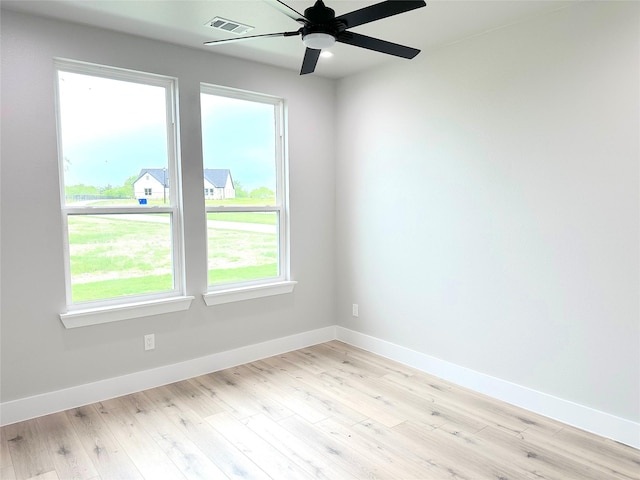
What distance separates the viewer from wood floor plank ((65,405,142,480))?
229 cm

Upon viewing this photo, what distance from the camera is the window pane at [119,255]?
3.08 m

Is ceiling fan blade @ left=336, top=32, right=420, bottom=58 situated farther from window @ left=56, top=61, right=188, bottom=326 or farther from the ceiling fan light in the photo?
window @ left=56, top=61, right=188, bottom=326

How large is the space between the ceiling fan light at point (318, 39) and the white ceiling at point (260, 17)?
24.1 inches

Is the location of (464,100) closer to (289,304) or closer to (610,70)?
(610,70)

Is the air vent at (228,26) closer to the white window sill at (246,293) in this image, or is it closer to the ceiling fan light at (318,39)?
the ceiling fan light at (318,39)

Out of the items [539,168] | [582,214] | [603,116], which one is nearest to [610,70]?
[603,116]

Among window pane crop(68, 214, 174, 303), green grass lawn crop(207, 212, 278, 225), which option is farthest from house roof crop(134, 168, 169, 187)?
green grass lawn crop(207, 212, 278, 225)

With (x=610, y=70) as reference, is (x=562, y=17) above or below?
above

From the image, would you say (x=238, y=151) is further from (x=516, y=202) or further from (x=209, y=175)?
(x=516, y=202)

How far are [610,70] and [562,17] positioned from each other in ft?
1.53

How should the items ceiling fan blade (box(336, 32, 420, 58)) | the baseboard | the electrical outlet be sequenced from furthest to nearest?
the electrical outlet, the baseboard, ceiling fan blade (box(336, 32, 420, 58))

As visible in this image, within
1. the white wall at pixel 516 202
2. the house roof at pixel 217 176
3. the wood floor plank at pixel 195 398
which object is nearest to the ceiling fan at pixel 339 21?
the white wall at pixel 516 202

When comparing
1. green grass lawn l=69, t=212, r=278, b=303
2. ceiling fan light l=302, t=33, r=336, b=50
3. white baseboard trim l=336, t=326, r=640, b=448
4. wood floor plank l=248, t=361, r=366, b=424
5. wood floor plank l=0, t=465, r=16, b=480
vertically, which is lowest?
wood floor plank l=248, t=361, r=366, b=424

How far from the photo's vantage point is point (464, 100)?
3264mm
